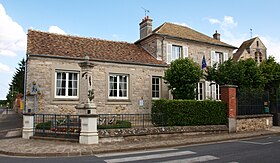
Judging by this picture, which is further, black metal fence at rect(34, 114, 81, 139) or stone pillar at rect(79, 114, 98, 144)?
black metal fence at rect(34, 114, 81, 139)

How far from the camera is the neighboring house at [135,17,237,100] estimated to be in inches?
778

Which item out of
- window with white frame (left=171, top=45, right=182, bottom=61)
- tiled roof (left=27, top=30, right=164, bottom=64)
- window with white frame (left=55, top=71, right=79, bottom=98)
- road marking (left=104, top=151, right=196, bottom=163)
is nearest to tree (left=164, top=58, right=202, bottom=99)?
tiled roof (left=27, top=30, right=164, bottom=64)

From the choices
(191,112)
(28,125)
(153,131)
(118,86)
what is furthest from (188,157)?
(118,86)

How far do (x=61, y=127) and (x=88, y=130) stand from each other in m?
1.94

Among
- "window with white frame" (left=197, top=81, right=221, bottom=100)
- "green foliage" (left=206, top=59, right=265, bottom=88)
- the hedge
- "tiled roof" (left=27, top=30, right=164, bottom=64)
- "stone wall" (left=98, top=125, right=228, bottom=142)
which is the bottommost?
"stone wall" (left=98, top=125, right=228, bottom=142)

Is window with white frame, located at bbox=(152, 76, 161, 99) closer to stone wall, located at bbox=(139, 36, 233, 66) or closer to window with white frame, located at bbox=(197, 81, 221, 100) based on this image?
stone wall, located at bbox=(139, 36, 233, 66)

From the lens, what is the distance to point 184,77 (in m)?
16.0

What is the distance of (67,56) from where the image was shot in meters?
16.0

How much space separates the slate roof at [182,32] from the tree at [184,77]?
4412 millimetres

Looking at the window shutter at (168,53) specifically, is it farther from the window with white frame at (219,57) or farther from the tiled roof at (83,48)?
the window with white frame at (219,57)

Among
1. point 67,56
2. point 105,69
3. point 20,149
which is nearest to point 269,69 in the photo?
point 105,69

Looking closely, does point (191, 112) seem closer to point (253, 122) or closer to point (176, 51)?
point (253, 122)

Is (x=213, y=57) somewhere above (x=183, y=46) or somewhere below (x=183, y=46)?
below

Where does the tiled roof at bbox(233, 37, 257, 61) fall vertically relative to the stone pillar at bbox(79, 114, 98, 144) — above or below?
above
